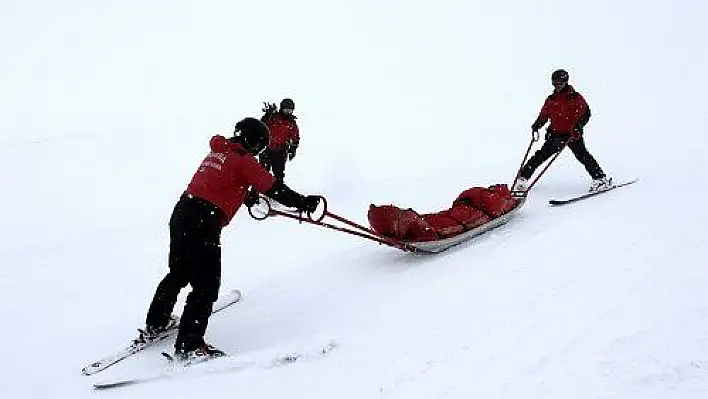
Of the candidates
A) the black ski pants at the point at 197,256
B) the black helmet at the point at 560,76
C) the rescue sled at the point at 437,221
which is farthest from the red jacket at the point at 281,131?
the black ski pants at the point at 197,256

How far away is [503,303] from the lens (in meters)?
4.29

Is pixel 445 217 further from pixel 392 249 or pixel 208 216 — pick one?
pixel 208 216

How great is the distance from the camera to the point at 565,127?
794cm

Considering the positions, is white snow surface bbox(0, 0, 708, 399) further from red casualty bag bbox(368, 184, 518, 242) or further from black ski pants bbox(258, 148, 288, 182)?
black ski pants bbox(258, 148, 288, 182)

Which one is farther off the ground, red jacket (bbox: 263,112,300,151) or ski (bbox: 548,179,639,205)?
red jacket (bbox: 263,112,300,151)

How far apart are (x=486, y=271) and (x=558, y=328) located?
1.23m

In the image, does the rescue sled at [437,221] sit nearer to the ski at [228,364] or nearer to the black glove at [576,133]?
the ski at [228,364]

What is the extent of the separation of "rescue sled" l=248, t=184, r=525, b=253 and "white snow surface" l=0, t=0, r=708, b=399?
0.47ft


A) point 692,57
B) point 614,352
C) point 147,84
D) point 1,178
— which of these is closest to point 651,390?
point 614,352

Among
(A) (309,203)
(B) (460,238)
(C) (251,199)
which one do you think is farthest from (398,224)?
(C) (251,199)

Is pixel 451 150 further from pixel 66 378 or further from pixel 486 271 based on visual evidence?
pixel 66 378

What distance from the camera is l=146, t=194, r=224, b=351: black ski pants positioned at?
4.11 m

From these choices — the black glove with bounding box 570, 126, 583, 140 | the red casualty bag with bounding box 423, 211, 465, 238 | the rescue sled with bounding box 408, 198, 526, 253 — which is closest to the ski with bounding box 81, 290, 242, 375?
the rescue sled with bounding box 408, 198, 526, 253

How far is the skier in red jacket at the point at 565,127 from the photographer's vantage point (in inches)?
305
